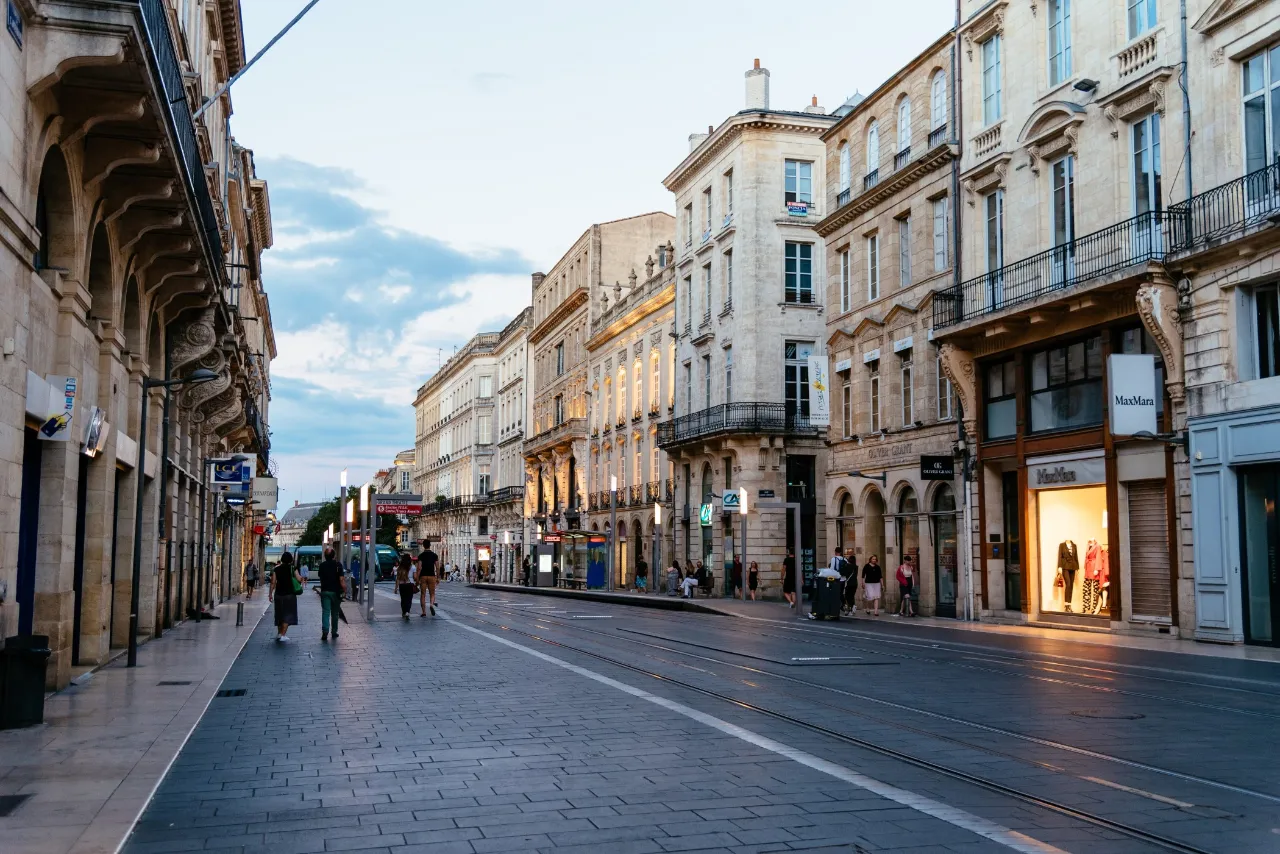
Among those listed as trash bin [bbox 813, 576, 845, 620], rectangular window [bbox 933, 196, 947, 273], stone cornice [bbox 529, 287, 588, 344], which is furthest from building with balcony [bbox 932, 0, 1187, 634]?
stone cornice [bbox 529, 287, 588, 344]

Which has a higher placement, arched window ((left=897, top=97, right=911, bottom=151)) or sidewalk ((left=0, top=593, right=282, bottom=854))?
arched window ((left=897, top=97, right=911, bottom=151))

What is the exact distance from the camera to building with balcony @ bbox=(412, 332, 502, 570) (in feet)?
343

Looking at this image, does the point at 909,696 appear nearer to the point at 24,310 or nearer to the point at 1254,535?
the point at 24,310

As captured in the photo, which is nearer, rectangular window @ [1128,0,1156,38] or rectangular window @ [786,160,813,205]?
rectangular window @ [1128,0,1156,38]

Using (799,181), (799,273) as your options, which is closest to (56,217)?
(799,273)

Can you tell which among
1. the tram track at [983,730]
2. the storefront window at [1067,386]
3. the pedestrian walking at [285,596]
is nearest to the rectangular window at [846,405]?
the storefront window at [1067,386]

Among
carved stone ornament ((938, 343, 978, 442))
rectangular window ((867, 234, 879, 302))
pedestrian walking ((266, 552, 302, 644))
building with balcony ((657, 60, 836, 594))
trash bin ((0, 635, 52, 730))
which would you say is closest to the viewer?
trash bin ((0, 635, 52, 730))

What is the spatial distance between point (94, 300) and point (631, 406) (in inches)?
1874

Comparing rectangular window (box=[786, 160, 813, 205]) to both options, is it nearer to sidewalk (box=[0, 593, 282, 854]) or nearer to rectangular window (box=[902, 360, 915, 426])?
rectangular window (box=[902, 360, 915, 426])

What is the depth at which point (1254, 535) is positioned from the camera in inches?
870

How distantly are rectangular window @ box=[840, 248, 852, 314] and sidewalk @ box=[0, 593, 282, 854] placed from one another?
25.2m

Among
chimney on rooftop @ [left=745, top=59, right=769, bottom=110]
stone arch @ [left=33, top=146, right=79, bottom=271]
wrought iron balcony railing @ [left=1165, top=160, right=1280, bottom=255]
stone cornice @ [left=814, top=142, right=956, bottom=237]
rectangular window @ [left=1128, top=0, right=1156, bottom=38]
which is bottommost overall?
stone arch @ [left=33, top=146, right=79, bottom=271]

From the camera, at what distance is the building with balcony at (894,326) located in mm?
33094

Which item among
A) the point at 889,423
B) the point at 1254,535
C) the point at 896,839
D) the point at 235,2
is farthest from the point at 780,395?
the point at 896,839
